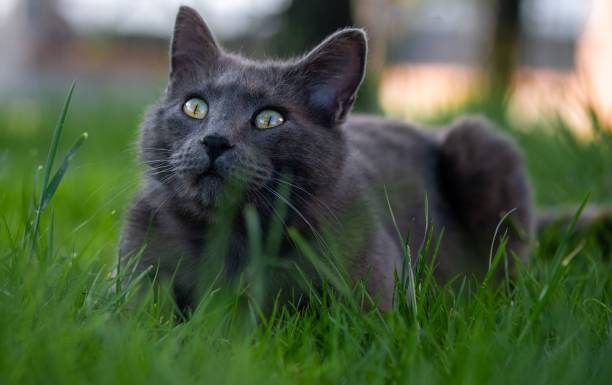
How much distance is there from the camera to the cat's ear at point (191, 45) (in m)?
2.53

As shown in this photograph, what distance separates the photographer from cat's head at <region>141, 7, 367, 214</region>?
2076mm

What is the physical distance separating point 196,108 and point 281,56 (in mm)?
3438

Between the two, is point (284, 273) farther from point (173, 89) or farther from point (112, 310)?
point (173, 89)

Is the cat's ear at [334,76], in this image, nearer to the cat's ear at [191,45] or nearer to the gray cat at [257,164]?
the gray cat at [257,164]

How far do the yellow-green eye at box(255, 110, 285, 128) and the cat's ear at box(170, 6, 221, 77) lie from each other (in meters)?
0.39

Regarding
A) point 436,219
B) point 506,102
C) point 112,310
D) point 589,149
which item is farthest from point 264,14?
point 112,310

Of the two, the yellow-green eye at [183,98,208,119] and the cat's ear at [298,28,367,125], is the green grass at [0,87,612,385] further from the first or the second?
the cat's ear at [298,28,367,125]

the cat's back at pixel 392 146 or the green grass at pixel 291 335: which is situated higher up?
the cat's back at pixel 392 146

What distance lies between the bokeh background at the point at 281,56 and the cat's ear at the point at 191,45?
1.09 feet

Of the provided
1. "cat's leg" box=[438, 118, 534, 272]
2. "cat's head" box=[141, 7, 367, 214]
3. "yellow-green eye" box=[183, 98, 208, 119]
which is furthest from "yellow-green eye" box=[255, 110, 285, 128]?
"cat's leg" box=[438, 118, 534, 272]

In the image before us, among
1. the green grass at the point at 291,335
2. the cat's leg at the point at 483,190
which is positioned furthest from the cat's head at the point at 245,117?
the cat's leg at the point at 483,190

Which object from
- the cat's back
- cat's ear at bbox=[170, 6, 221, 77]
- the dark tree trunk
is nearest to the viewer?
cat's ear at bbox=[170, 6, 221, 77]

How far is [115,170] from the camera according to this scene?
4.77 m

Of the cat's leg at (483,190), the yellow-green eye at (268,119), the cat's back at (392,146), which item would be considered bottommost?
the cat's leg at (483,190)
